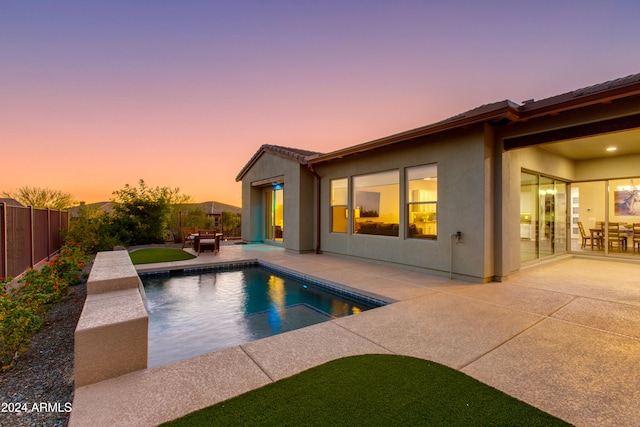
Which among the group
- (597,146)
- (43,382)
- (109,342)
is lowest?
(43,382)

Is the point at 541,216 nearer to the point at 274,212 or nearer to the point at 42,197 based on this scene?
the point at 274,212

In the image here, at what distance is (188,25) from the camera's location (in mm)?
9648

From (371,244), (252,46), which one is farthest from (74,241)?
(371,244)

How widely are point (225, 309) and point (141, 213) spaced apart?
41.0ft

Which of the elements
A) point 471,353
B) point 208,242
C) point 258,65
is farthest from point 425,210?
point 258,65

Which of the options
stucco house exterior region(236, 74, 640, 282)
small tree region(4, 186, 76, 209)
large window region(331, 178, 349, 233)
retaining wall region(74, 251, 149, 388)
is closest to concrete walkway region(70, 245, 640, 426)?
retaining wall region(74, 251, 149, 388)

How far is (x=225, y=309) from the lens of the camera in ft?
18.2

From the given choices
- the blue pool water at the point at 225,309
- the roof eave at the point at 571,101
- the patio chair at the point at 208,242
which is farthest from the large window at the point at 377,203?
the patio chair at the point at 208,242

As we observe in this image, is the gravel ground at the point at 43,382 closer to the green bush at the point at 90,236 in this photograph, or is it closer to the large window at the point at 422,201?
the large window at the point at 422,201

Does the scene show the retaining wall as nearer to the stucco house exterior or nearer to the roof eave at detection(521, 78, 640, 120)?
the stucco house exterior

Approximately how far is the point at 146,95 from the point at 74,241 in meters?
6.06

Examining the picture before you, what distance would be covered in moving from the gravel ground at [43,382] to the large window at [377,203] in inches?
284

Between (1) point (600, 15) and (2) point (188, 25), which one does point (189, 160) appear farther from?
(1) point (600, 15)

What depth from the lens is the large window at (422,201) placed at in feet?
24.1
